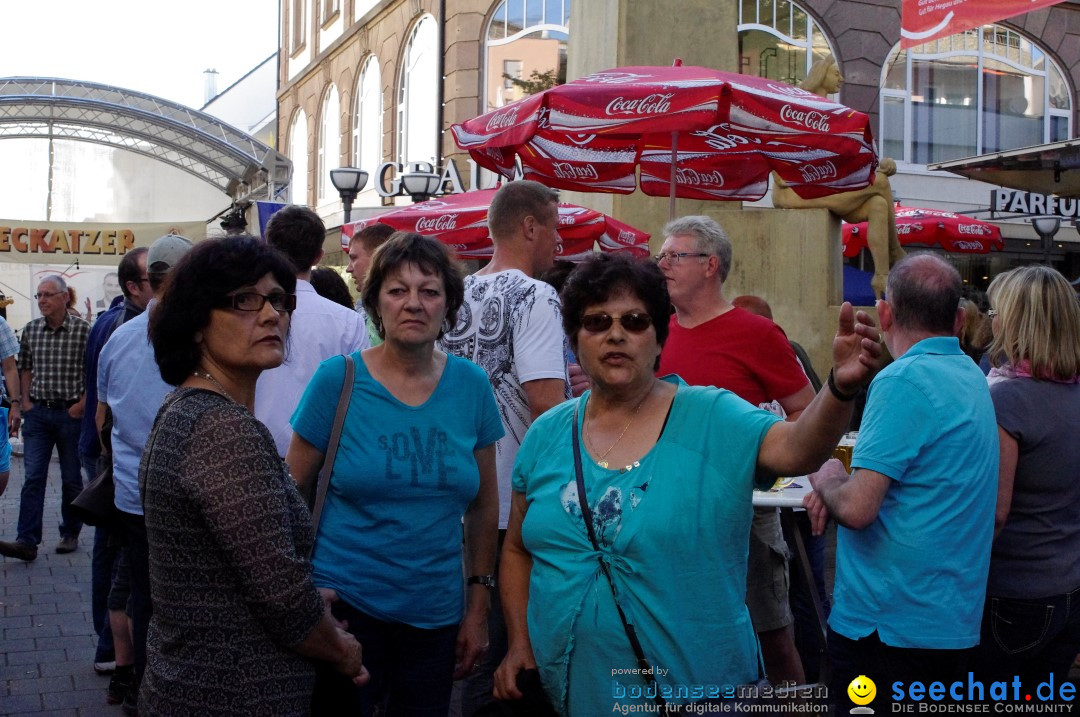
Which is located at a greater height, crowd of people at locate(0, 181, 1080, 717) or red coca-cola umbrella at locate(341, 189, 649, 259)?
red coca-cola umbrella at locate(341, 189, 649, 259)

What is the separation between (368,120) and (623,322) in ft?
91.3

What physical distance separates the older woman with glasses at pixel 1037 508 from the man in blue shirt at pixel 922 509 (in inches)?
10.5

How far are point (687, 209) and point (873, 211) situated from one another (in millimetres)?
1800

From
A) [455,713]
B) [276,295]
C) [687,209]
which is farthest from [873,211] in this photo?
[276,295]

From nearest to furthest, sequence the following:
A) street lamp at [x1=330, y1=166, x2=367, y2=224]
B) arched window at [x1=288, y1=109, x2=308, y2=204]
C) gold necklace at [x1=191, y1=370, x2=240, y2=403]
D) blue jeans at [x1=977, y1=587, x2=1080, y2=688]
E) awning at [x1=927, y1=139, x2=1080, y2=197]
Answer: gold necklace at [x1=191, y1=370, x2=240, y2=403] < blue jeans at [x1=977, y1=587, x2=1080, y2=688] < awning at [x1=927, y1=139, x2=1080, y2=197] < street lamp at [x1=330, y1=166, x2=367, y2=224] < arched window at [x1=288, y1=109, x2=308, y2=204]

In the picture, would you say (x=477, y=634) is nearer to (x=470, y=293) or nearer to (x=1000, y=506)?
(x=470, y=293)

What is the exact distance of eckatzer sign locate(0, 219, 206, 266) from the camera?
20.3m

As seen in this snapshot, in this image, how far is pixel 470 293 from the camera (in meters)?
4.29

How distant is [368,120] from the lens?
2972 cm

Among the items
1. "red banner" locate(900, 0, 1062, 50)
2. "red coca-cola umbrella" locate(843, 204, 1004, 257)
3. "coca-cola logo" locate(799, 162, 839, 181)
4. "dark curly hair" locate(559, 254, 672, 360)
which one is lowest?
"dark curly hair" locate(559, 254, 672, 360)

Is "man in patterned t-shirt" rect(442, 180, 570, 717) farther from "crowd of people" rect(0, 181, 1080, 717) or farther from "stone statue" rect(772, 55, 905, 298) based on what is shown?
"stone statue" rect(772, 55, 905, 298)

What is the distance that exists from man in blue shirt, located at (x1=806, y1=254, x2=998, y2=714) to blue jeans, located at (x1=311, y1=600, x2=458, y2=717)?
3.89ft

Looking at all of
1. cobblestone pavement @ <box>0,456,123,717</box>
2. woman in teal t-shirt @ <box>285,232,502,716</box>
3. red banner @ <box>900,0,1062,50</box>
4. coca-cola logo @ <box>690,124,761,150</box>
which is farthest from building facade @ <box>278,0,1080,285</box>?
woman in teal t-shirt @ <box>285,232,502,716</box>

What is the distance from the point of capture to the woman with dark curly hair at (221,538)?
7.94 feet
